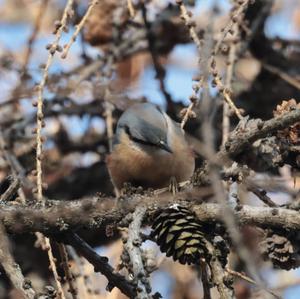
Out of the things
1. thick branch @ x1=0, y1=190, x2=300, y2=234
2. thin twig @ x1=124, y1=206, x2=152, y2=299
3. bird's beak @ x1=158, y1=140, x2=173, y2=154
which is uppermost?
bird's beak @ x1=158, y1=140, x2=173, y2=154

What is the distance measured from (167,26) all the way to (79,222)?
2.12 metres

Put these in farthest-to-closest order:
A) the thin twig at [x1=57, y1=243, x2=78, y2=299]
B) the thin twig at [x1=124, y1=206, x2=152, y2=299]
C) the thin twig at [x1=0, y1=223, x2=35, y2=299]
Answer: the thin twig at [x1=57, y1=243, x2=78, y2=299] < the thin twig at [x1=0, y1=223, x2=35, y2=299] < the thin twig at [x1=124, y1=206, x2=152, y2=299]

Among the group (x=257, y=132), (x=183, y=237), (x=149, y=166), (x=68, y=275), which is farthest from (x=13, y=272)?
(x=149, y=166)

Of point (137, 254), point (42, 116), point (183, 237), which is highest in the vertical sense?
point (42, 116)

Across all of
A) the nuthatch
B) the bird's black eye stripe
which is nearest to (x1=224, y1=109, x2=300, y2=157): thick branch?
the nuthatch

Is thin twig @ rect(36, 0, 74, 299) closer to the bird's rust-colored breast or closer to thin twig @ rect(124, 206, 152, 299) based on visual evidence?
thin twig @ rect(124, 206, 152, 299)

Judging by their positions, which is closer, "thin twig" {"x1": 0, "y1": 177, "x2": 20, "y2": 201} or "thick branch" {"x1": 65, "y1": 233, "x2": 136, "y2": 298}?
"thick branch" {"x1": 65, "y1": 233, "x2": 136, "y2": 298}

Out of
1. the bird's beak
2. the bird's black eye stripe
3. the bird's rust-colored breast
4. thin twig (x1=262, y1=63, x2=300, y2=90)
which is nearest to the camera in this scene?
the bird's rust-colored breast

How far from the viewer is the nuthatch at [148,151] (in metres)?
3.07

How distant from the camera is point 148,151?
3.29 meters

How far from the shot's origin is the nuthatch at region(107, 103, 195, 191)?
10.1 ft

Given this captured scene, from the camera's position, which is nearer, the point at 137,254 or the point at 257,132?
the point at 137,254

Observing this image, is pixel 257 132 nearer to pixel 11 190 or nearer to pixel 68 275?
pixel 68 275

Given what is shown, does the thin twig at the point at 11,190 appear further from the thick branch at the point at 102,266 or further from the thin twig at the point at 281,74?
the thin twig at the point at 281,74
